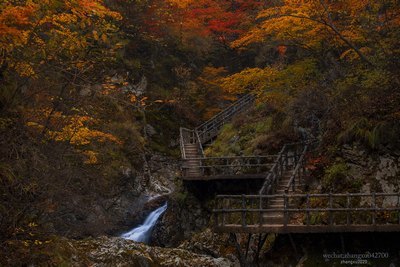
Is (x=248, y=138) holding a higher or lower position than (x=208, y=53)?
lower

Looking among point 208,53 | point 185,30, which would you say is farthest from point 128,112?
point 208,53

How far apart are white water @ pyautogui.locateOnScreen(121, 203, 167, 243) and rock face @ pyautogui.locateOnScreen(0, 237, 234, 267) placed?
25.4 feet

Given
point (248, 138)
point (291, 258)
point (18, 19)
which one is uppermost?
point (18, 19)

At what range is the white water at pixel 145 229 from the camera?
68.6 ft

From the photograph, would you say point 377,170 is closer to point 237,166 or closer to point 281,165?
point 281,165

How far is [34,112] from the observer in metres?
9.55

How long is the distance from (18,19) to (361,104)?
42.7ft

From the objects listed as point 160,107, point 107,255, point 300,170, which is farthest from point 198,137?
point 107,255

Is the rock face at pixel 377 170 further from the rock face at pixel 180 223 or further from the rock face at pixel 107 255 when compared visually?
the rock face at pixel 180 223

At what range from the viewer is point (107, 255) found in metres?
11.2

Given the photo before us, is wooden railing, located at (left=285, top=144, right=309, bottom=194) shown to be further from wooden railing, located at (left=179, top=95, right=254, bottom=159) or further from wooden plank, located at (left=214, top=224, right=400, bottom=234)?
wooden railing, located at (left=179, top=95, right=254, bottom=159)

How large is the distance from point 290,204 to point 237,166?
4.39m

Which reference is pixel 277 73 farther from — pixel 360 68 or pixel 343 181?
pixel 343 181

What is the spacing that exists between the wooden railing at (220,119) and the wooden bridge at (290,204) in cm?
319
